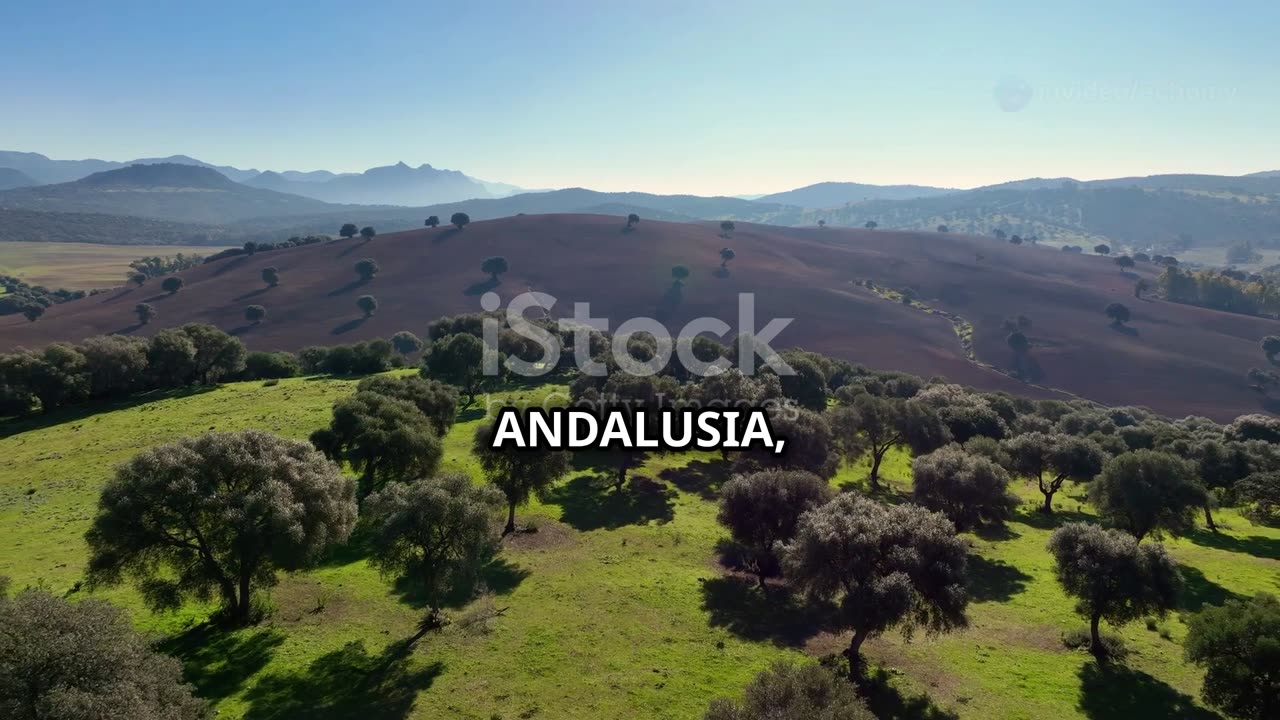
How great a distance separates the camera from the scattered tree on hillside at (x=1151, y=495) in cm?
4619

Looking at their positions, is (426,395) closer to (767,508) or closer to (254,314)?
(767,508)

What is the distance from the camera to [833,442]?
59719 millimetres

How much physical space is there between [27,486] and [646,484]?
54562 millimetres

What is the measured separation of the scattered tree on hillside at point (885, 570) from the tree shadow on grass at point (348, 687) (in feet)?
70.3

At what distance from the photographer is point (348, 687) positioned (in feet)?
91.1

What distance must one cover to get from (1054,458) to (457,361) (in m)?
74.7

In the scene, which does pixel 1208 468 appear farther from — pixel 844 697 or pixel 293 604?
pixel 293 604

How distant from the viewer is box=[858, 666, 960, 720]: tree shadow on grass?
28.3 metres

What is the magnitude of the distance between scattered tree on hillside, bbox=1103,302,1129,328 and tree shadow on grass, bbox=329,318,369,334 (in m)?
236

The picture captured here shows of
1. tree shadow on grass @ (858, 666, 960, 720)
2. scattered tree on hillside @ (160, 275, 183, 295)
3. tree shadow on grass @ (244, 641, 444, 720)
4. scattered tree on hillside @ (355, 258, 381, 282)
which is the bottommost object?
tree shadow on grass @ (858, 666, 960, 720)

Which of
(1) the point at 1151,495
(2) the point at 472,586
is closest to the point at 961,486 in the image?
(1) the point at 1151,495

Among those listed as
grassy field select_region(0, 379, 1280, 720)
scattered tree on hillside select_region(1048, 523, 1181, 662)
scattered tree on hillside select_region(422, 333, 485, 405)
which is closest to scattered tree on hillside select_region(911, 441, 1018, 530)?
grassy field select_region(0, 379, 1280, 720)

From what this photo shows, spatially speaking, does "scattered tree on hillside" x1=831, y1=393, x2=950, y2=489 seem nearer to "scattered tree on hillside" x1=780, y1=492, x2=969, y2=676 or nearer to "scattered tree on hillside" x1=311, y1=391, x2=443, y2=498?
"scattered tree on hillside" x1=780, y1=492, x2=969, y2=676

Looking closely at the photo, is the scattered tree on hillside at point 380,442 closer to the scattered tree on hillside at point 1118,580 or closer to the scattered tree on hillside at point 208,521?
the scattered tree on hillside at point 208,521
